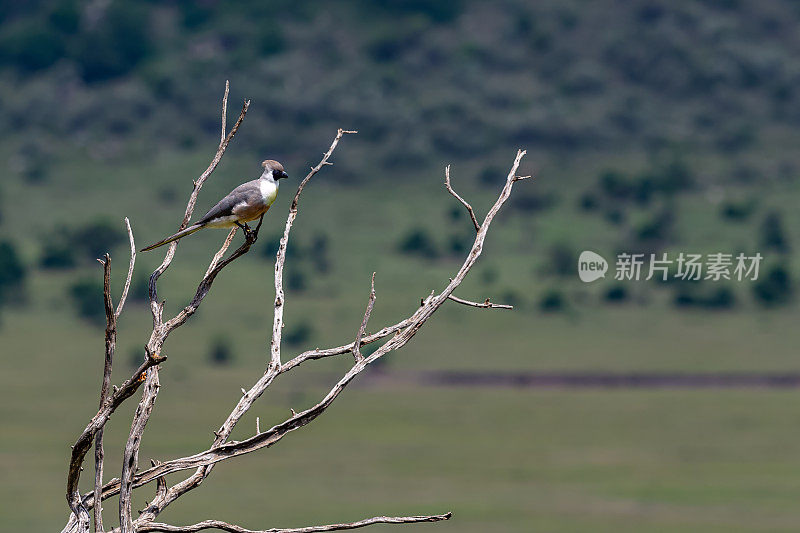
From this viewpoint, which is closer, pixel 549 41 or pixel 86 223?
pixel 86 223

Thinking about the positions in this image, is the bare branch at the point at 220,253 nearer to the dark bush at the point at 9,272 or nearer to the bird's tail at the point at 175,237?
the bird's tail at the point at 175,237

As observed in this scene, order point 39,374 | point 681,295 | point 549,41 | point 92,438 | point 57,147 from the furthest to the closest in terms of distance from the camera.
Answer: point 549,41 < point 57,147 < point 681,295 < point 39,374 < point 92,438

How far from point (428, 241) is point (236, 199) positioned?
45.9 metres

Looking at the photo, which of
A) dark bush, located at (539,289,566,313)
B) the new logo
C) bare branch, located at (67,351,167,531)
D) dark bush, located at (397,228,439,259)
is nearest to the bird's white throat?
bare branch, located at (67,351,167,531)

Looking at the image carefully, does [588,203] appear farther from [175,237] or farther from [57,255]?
[175,237]

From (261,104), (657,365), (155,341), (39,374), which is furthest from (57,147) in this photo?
(155,341)

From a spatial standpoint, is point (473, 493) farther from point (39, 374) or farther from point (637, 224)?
point (637, 224)

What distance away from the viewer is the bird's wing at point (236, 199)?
558 centimetres

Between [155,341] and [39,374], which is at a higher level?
[39,374]

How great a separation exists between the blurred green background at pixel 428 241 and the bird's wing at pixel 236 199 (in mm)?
24376

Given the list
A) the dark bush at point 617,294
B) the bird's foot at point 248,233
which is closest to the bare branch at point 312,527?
the bird's foot at point 248,233

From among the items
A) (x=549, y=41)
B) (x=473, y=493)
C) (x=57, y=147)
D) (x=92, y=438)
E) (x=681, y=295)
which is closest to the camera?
(x=92, y=438)

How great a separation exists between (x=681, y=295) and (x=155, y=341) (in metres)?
A: 45.2

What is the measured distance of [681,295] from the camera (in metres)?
49.0
